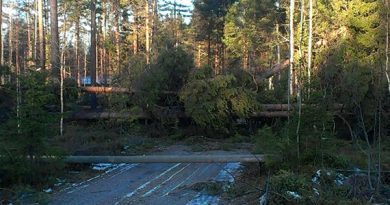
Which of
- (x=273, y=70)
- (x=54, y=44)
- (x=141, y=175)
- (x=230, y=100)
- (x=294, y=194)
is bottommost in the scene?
(x=141, y=175)

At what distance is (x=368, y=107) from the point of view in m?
17.7

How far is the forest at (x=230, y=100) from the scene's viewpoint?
9836mm

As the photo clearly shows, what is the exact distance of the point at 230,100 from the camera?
1938cm

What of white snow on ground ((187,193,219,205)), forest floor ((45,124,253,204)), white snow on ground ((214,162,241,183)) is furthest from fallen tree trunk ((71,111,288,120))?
white snow on ground ((187,193,219,205))

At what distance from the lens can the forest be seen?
387 inches

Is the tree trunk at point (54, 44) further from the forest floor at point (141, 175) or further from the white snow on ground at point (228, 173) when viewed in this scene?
the white snow on ground at point (228, 173)

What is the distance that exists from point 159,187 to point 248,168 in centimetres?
287

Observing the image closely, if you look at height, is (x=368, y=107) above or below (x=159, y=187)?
above

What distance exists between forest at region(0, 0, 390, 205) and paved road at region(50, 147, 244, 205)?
2.33ft

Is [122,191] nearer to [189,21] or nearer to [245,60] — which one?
[245,60]

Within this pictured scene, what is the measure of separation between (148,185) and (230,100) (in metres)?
9.29

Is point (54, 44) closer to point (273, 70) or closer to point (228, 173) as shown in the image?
point (273, 70)

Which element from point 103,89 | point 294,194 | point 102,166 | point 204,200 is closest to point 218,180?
point 204,200

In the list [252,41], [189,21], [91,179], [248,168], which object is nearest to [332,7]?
[252,41]
